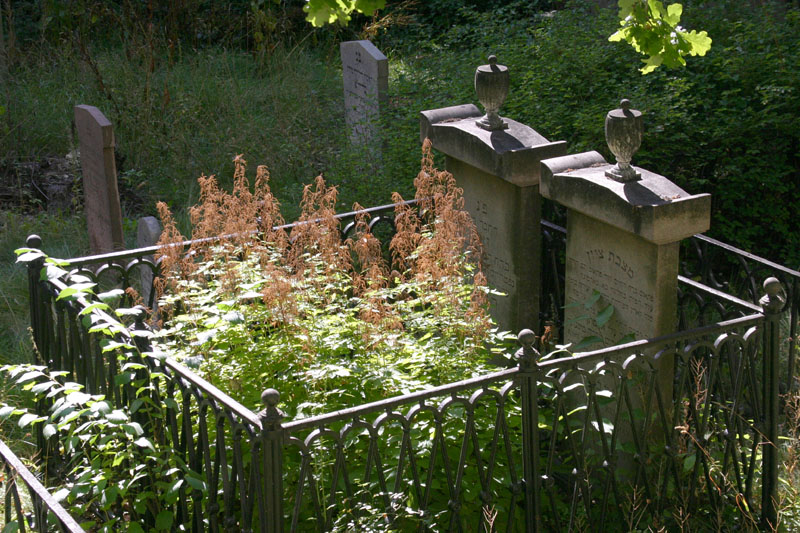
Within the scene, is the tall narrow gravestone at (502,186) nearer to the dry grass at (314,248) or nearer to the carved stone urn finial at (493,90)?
the carved stone urn finial at (493,90)

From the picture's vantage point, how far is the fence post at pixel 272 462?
283 centimetres

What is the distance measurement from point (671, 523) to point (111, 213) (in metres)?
4.55

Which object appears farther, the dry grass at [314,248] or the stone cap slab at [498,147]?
the stone cap slab at [498,147]

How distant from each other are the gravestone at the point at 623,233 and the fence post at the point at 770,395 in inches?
15.7

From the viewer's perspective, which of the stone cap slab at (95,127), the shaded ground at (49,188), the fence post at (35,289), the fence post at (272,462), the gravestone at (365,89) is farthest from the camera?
the shaded ground at (49,188)

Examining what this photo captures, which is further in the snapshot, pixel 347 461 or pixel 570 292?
pixel 570 292

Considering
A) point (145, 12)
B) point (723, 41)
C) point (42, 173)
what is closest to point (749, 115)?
point (723, 41)

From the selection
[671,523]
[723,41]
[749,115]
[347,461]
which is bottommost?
[671,523]

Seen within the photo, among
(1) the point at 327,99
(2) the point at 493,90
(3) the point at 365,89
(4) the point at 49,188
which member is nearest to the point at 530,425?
(2) the point at 493,90

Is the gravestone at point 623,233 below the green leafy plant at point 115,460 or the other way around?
the other way around

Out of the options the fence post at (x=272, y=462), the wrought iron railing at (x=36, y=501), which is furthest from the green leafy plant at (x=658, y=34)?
the wrought iron railing at (x=36, y=501)

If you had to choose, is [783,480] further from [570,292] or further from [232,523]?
[232,523]

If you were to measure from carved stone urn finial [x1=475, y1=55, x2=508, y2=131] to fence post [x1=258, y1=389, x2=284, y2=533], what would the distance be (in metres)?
2.60

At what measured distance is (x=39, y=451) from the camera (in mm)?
4441
